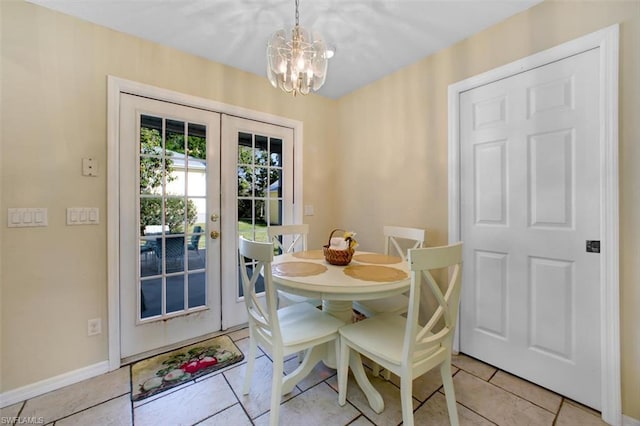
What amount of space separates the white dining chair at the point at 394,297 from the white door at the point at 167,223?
4.45 feet

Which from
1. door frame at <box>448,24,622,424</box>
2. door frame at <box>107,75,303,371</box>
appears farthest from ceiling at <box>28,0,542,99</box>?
door frame at <box>448,24,622,424</box>

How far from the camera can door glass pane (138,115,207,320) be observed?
2.06m

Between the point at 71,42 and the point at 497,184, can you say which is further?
the point at 497,184

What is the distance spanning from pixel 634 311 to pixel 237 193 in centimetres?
277

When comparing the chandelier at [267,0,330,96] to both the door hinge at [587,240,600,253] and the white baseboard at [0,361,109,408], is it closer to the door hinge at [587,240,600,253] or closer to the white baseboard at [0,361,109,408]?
the door hinge at [587,240,600,253]

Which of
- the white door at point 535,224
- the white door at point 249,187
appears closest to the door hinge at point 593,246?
the white door at point 535,224

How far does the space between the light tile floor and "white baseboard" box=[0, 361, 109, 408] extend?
4cm

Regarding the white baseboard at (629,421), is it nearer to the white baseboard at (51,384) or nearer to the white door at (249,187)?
the white door at (249,187)

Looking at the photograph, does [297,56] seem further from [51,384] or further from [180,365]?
[51,384]

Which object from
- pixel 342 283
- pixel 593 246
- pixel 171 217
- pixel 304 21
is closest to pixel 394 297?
pixel 342 283

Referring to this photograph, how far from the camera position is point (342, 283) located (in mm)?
1388

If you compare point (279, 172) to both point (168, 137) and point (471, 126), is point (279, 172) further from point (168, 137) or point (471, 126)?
point (471, 126)

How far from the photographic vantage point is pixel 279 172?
2781mm

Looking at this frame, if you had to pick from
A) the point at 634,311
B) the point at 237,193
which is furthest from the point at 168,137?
the point at 634,311
